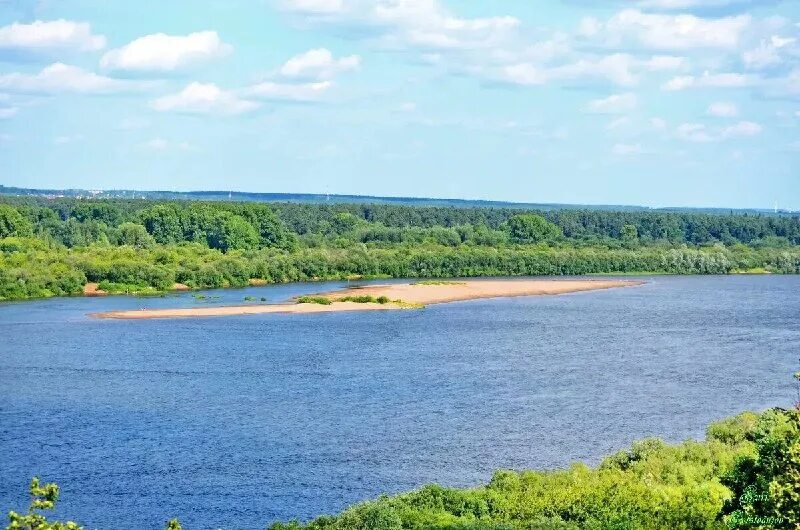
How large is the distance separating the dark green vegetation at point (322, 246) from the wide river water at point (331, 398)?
16030 millimetres

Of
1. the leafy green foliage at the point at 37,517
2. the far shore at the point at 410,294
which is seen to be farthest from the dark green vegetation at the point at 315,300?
the leafy green foliage at the point at 37,517

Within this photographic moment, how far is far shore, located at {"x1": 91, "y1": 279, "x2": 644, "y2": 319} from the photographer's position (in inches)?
3150

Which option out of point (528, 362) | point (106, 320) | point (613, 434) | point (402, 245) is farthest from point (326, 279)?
point (613, 434)

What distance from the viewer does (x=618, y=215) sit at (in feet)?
575

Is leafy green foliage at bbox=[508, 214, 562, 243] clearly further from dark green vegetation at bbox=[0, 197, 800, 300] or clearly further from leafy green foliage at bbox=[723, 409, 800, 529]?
leafy green foliage at bbox=[723, 409, 800, 529]

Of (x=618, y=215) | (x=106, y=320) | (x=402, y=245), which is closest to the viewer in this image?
(x=106, y=320)

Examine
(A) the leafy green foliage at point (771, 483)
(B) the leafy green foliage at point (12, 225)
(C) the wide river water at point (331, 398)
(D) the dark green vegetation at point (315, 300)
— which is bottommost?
(C) the wide river water at point (331, 398)

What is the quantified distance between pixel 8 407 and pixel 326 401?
12460mm

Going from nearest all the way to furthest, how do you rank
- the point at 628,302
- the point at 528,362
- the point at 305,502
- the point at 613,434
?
the point at 305,502
the point at 613,434
the point at 528,362
the point at 628,302

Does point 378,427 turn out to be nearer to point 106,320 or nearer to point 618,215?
point 106,320

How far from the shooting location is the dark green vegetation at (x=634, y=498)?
21.8m

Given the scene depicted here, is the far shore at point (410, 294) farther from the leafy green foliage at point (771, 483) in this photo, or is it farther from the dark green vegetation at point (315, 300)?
the leafy green foliage at point (771, 483)

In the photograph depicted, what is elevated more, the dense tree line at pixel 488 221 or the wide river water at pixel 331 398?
the dense tree line at pixel 488 221

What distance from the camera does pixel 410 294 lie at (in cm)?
9688
